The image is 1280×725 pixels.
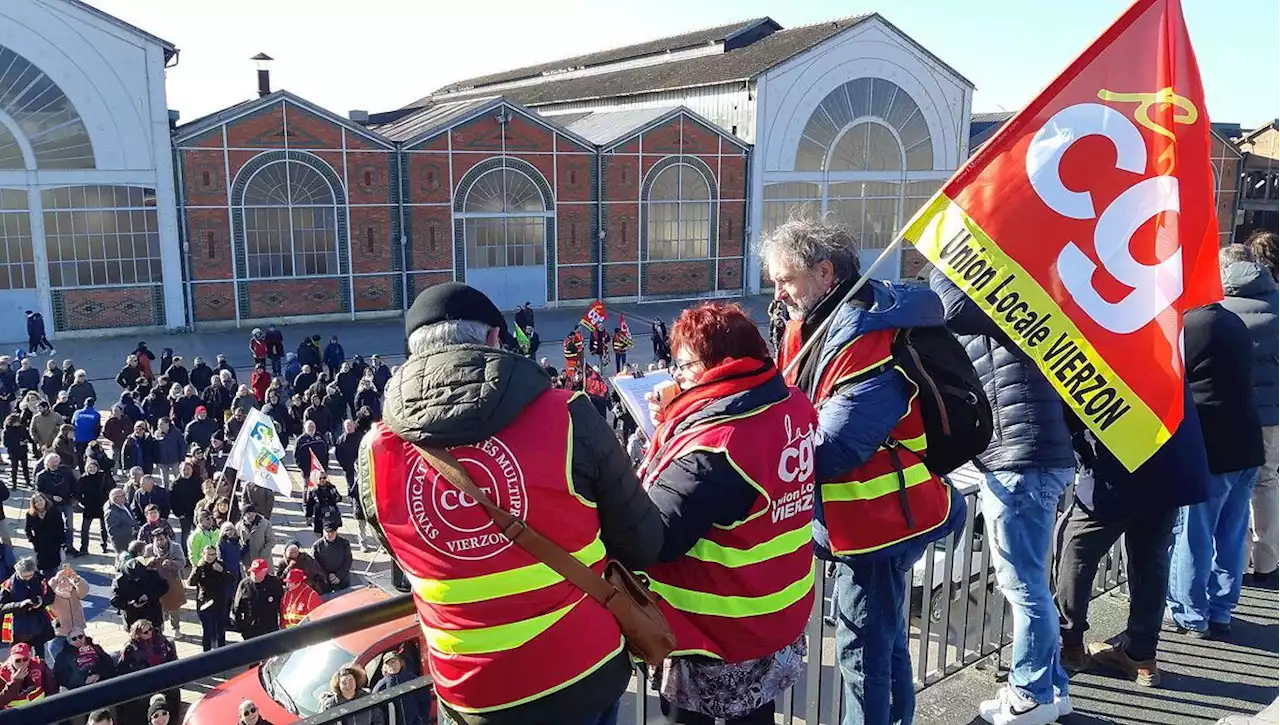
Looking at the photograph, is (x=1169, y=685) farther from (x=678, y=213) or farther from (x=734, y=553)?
(x=678, y=213)

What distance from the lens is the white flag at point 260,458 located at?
10.4 m

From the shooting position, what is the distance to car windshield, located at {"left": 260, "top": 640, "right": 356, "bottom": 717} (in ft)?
22.2

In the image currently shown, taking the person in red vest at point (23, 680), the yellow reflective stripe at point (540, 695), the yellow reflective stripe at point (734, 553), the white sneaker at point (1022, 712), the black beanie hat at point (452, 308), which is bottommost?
the person in red vest at point (23, 680)

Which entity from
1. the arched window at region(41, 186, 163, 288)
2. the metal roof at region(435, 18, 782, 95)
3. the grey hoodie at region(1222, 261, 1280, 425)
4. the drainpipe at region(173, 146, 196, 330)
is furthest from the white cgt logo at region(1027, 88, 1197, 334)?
the metal roof at region(435, 18, 782, 95)

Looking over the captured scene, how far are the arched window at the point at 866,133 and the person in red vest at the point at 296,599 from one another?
27.5 metres

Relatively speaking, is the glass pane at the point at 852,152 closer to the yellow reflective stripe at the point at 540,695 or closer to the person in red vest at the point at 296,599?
the person in red vest at the point at 296,599

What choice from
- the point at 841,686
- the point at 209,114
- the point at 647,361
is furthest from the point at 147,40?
the point at 841,686

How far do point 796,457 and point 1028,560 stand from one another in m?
1.50

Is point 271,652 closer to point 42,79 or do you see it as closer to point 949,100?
point 42,79

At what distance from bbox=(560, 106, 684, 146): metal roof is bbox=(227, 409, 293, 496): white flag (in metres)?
21.1

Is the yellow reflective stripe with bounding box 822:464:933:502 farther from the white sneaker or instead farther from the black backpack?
the white sneaker

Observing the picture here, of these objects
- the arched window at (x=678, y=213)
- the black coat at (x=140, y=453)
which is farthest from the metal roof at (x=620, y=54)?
the black coat at (x=140, y=453)

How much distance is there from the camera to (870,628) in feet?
10.1

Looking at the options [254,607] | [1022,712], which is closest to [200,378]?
[254,607]
